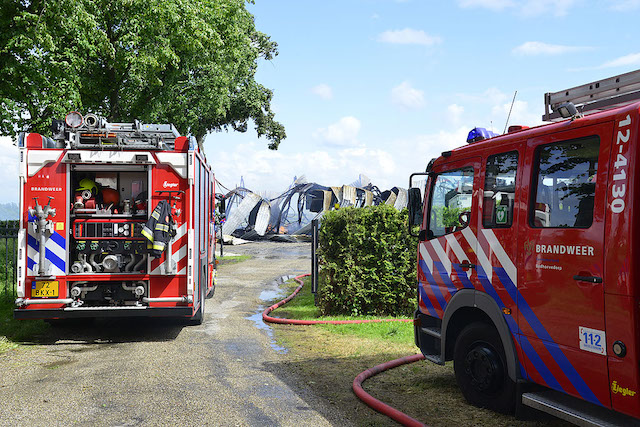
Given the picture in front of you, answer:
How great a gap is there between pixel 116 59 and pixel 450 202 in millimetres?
13113

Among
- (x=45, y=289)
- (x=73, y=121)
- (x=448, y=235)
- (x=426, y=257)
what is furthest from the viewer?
(x=73, y=121)

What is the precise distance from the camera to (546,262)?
4.65 metres

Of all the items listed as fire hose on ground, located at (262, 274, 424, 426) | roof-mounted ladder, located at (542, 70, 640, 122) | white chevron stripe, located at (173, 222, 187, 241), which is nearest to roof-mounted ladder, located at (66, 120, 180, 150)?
white chevron stripe, located at (173, 222, 187, 241)

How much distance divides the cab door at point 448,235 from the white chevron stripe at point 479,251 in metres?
0.02

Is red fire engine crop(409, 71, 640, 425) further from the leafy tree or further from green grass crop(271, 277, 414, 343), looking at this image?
the leafy tree

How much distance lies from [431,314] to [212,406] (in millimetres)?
2534

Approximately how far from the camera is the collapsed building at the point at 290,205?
140 feet

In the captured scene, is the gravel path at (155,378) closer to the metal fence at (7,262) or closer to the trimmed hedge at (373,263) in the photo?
the trimmed hedge at (373,263)

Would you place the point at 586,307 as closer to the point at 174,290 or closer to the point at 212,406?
the point at 212,406

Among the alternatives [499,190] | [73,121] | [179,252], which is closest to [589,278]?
[499,190]

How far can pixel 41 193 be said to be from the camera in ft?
28.7

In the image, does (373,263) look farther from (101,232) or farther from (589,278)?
(589,278)

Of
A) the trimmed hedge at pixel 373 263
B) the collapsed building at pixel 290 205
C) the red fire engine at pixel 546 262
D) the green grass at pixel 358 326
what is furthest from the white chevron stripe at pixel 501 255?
the collapsed building at pixel 290 205

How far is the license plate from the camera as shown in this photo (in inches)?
342
